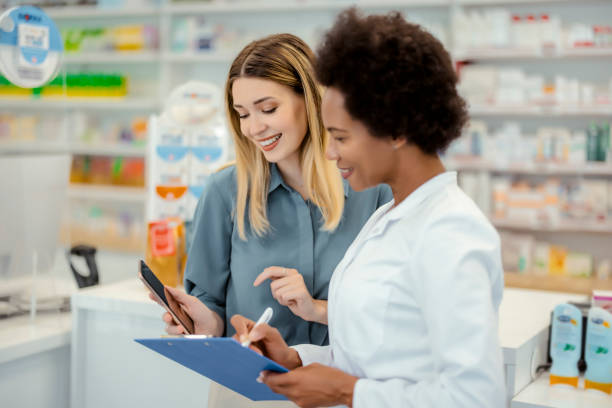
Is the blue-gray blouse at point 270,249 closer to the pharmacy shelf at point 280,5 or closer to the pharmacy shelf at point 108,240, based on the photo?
the pharmacy shelf at point 280,5

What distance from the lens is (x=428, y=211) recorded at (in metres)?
1.11

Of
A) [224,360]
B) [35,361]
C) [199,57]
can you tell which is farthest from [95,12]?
[224,360]

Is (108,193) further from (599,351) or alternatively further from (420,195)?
(420,195)

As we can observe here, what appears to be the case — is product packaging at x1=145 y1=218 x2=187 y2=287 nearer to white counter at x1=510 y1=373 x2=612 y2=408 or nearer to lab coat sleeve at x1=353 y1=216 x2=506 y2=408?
white counter at x1=510 y1=373 x2=612 y2=408

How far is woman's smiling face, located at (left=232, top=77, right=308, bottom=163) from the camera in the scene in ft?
5.33

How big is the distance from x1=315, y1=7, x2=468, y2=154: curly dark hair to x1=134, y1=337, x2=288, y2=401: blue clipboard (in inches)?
17.4

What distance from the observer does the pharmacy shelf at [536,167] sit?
477cm

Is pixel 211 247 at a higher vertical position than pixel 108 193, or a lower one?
higher

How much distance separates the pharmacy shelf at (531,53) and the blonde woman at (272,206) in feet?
11.6

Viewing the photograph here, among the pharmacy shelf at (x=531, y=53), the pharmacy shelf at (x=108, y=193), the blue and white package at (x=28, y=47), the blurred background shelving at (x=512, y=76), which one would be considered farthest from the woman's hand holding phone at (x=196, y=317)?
the pharmacy shelf at (x=108, y=193)

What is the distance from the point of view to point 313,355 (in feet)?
4.59

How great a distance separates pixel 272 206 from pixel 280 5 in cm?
416

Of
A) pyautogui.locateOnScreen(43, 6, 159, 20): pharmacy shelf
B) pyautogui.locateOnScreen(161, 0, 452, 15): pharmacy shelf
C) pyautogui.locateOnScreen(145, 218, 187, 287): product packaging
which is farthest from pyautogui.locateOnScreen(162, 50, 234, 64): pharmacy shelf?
pyautogui.locateOnScreen(145, 218, 187, 287): product packaging

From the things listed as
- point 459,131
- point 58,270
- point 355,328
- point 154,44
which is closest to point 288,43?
point 459,131
